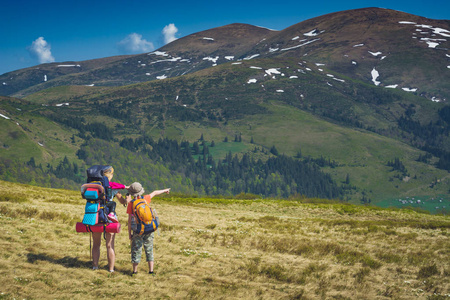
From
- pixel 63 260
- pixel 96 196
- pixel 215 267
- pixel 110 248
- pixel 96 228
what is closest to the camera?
pixel 96 196

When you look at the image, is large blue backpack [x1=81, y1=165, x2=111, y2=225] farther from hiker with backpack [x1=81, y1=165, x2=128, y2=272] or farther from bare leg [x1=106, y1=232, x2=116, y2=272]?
bare leg [x1=106, y1=232, x2=116, y2=272]

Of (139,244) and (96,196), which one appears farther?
(139,244)

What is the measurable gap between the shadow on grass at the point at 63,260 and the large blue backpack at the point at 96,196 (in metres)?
2.37

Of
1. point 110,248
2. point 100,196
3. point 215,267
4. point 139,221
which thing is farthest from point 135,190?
point 215,267

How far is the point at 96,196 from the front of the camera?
12.8 metres

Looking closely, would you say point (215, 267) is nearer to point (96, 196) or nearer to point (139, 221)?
point (139, 221)

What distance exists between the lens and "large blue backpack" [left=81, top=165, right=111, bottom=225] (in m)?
12.8

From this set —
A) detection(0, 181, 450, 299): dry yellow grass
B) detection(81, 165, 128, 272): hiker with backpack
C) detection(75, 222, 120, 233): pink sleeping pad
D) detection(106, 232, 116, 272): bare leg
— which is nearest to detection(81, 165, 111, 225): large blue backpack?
detection(81, 165, 128, 272): hiker with backpack

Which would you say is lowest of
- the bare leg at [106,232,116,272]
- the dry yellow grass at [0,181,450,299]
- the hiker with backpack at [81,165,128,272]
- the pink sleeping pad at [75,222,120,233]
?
the dry yellow grass at [0,181,450,299]

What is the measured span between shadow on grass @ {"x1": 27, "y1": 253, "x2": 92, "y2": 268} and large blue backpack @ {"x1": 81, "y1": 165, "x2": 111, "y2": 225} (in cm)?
237

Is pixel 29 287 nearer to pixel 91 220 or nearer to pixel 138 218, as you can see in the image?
pixel 91 220

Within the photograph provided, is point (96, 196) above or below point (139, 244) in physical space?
above

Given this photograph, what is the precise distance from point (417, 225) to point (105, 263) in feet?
107

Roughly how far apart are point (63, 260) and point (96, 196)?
3.84 metres
